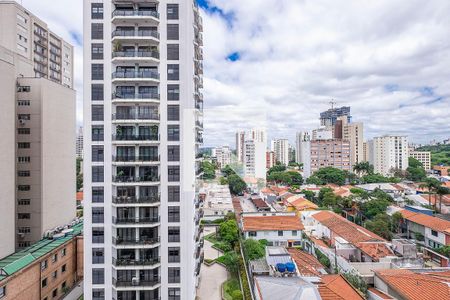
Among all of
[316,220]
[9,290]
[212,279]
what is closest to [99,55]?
[9,290]

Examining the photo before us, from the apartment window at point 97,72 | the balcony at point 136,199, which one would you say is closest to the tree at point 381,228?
the balcony at point 136,199

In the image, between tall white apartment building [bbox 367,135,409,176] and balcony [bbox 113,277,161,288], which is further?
tall white apartment building [bbox 367,135,409,176]

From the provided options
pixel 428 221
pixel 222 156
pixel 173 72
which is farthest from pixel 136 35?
pixel 222 156

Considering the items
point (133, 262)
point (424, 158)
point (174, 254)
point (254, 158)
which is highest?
point (254, 158)

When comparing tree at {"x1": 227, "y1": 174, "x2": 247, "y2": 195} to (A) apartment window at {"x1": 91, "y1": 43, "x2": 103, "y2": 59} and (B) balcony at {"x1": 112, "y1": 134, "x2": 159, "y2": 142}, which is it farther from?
(A) apartment window at {"x1": 91, "y1": 43, "x2": 103, "y2": 59}

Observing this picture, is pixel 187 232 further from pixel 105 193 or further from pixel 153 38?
pixel 153 38

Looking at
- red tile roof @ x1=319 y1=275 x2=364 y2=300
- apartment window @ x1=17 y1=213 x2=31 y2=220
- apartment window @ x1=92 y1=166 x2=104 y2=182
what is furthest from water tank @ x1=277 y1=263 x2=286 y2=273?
apartment window @ x1=17 y1=213 x2=31 y2=220

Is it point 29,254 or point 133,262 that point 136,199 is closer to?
point 133,262
